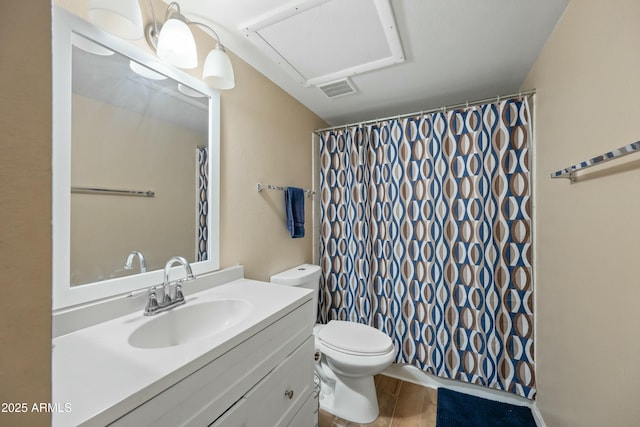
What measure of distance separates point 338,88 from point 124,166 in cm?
142

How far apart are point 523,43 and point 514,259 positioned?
1228 mm

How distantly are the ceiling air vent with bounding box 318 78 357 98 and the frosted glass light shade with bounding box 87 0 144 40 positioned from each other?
113cm

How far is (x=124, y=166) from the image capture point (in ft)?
3.26

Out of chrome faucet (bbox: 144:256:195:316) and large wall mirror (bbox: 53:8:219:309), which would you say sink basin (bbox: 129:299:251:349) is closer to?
chrome faucet (bbox: 144:256:195:316)

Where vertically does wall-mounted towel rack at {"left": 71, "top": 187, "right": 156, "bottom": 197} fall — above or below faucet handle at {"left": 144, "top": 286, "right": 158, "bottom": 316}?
above

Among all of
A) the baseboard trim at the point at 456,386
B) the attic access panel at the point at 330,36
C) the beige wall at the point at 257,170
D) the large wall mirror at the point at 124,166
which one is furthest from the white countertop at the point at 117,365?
the baseboard trim at the point at 456,386

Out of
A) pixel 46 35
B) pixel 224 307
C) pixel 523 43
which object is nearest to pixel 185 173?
pixel 224 307

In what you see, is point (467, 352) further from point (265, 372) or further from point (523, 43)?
point (523, 43)

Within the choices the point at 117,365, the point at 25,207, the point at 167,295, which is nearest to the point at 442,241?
the point at 167,295

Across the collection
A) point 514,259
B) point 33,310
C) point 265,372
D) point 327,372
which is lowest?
point 327,372

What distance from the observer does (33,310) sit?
12.0 inches

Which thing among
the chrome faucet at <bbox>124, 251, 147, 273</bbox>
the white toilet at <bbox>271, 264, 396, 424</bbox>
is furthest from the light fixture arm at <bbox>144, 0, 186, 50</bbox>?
the white toilet at <bbox>271, 264, 396, 424</bbox>

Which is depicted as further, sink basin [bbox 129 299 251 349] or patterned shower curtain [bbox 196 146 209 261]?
patterned shower curtain [bbox 196 146 209 261]

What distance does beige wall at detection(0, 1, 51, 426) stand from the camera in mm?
285
